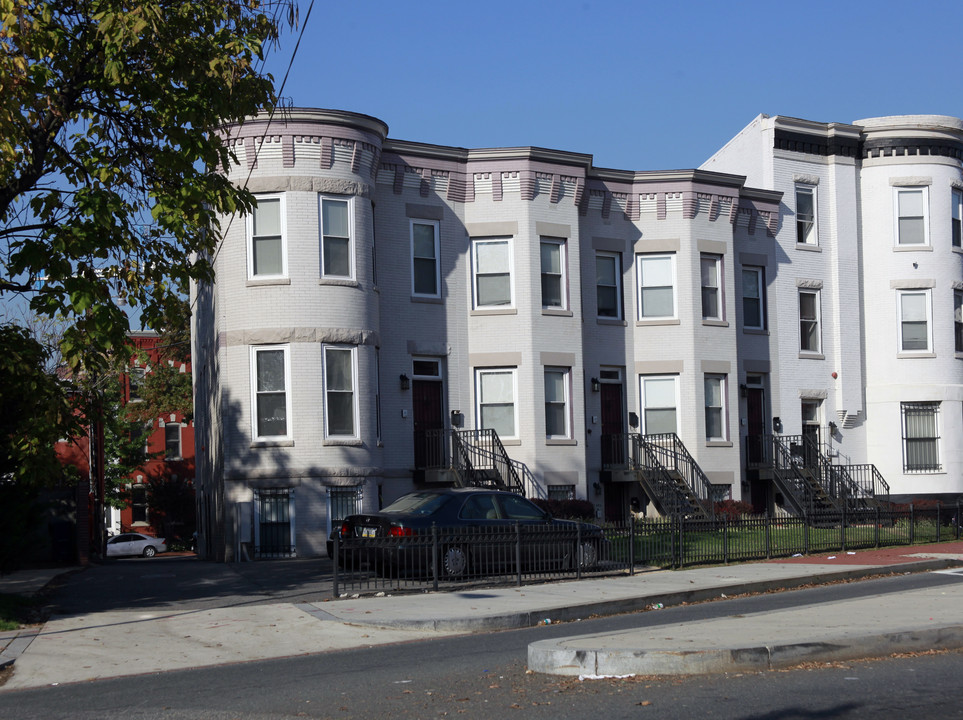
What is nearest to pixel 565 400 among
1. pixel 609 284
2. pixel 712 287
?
pixel 609 284

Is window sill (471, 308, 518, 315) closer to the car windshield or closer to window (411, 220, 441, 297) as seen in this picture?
window (411, 220, 441, 297)

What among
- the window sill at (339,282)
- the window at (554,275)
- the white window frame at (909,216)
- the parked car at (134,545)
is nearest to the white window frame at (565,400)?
the window at (554,275)

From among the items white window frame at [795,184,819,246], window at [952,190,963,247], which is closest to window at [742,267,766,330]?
white window frame at [795,184,819,246]

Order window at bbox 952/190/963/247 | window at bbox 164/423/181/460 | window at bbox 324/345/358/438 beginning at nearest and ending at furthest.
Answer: window at bbox 324/345/358/438 < window at bbox 952/190/963/247 < window at bbox 164/423/181/460

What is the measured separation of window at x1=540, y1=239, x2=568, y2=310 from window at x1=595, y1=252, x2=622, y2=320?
1597mm

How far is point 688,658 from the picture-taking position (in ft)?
30.0

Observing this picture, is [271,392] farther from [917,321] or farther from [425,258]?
[917,321]

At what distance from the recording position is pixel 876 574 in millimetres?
19312

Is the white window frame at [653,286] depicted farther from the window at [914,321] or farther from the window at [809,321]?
the window at [914,321]

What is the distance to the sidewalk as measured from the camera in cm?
949

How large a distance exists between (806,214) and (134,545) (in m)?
29.5

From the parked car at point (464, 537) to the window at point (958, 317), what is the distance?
1863cm

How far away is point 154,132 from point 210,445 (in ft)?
45.6

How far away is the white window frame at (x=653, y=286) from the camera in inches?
1148
